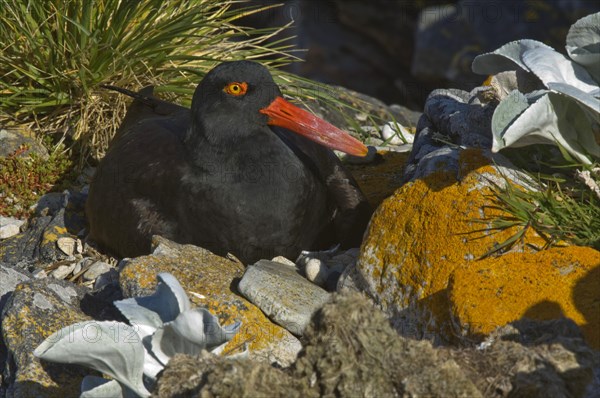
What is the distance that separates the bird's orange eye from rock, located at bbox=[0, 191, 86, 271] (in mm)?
1323

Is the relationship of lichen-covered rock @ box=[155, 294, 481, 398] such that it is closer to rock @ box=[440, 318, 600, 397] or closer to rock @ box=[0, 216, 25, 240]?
rock @ box=[440, 318, 600, 397]

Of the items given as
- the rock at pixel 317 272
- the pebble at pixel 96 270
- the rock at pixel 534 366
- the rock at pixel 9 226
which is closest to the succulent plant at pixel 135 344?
the rock at pixel 534 366

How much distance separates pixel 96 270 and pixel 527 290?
7.87 feet

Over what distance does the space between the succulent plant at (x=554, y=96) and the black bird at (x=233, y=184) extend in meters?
1.07

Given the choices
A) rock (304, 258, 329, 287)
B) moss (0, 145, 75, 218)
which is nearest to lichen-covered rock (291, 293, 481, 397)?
rock (304, 258, 329, 287)

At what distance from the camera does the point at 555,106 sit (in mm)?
3611

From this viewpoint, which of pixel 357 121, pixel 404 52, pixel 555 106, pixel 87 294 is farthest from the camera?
pixel 404 52

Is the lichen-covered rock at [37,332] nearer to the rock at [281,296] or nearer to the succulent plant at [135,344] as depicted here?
the succulent plant at [135,344]

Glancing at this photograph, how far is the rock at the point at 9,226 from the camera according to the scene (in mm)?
5359

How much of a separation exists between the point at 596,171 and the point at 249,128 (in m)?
1.83

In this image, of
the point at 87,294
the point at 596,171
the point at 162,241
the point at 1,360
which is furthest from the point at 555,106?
the point at 1,360

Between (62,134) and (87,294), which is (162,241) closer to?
(87,294)

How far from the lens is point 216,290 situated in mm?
3812

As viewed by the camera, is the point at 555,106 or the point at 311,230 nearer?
the point at 555,106
